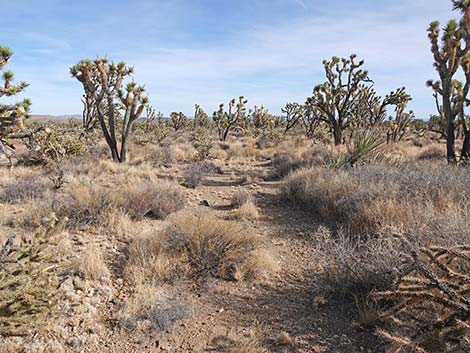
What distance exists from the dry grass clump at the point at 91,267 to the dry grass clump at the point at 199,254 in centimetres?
33

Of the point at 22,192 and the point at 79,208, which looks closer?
the point at 79,208

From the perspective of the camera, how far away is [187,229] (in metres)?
5.61

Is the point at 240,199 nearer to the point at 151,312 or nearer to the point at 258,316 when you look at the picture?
the point at 258,316

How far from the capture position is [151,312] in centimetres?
412

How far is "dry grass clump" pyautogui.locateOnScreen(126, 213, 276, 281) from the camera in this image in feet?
16.6

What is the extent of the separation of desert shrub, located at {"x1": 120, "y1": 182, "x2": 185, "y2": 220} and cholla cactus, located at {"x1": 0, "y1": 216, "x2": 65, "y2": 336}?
3408 millimetres

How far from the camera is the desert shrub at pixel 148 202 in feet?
23.9

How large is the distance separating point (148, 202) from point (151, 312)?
3672 mm

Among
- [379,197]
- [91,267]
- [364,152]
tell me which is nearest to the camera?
[91,267]

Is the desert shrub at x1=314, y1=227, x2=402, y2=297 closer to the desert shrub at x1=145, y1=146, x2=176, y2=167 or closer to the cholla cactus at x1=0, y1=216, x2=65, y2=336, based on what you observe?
the cholla cactus at x1=0, y1=216, x2=65, y2=336

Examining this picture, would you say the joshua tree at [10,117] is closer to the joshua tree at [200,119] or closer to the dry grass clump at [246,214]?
the dry grass clump at [246,214]

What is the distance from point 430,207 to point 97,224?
18.5 ft

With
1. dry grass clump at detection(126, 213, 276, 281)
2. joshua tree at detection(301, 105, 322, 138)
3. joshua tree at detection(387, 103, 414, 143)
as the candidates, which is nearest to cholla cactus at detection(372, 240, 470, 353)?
dry grass clump at detection(126, 213, 276, 281)

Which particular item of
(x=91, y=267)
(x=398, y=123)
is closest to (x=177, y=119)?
(x=398, y=123)
